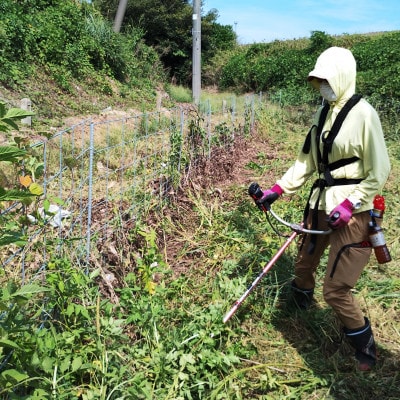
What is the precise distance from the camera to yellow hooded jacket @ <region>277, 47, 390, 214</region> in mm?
2166

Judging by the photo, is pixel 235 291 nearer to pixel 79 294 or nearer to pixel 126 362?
pixel 126 362

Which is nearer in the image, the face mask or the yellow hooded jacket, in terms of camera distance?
the yellow hooded jacket

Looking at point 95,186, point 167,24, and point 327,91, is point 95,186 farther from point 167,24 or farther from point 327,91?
point 167,24

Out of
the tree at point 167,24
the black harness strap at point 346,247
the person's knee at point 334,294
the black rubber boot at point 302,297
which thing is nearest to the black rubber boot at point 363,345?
the person's knee at point 334,294

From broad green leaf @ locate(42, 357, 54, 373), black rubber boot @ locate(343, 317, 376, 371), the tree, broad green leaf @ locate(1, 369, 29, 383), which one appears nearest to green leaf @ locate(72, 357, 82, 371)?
broad green leaf @ locate(42, 357, 54, 373)

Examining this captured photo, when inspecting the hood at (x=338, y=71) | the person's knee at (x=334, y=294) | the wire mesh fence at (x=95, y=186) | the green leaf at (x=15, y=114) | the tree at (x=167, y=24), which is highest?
the tree at (x=167, y=24)

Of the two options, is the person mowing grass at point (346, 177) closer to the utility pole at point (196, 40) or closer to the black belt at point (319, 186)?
the black belt at point (319, 186)

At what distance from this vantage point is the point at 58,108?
7.89m

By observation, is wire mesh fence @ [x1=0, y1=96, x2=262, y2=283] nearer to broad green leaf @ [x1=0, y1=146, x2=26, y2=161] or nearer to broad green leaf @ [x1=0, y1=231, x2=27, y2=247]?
broad green leaf @ [x1=0, y1=231, x2=27, y2=247]

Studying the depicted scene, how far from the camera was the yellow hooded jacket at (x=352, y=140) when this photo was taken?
2166mm

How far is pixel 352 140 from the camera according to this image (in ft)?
7.29

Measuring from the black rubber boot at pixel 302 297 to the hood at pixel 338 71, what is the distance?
134 centimetres

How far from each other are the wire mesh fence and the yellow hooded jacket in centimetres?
140

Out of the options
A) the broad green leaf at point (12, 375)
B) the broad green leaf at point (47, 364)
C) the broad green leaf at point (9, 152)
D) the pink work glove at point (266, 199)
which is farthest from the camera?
the pink work glove at point (266, 199)
